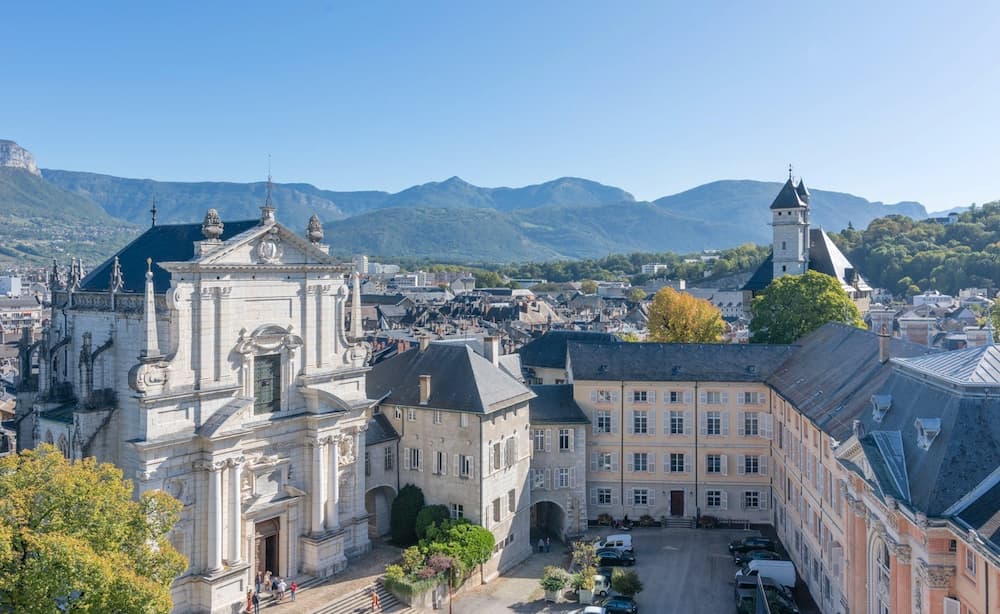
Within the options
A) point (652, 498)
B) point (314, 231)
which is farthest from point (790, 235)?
point (314, 231)

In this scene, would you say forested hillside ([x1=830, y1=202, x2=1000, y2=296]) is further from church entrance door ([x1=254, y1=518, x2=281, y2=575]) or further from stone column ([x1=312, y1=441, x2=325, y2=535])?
church entrance door ([x1=254, y1=518, x2=281, y2=575])

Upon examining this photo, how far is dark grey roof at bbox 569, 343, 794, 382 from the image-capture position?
180 feet

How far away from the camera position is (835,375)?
44.0 meters

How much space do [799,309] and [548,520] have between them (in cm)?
2883

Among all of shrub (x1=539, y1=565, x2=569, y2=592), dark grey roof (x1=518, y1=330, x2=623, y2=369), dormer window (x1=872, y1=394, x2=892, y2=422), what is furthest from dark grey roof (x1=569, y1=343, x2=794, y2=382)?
dormer window (x1=872, y1=394, x2=892, y2=422)

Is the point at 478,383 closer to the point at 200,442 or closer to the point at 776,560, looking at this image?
the point at 200,442

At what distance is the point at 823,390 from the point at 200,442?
1266 inches

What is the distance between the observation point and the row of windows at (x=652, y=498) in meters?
54.9

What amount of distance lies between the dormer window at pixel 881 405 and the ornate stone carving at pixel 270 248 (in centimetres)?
2788

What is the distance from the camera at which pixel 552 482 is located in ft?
172

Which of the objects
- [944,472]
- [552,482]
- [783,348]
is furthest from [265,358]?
[783,348]

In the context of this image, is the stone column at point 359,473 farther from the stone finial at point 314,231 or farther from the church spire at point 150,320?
the church spire at point 150,320

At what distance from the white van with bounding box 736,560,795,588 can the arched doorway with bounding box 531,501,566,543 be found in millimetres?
13312

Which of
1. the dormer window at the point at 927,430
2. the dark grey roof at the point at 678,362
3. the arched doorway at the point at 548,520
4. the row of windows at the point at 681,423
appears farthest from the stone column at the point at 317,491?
the dormer window at the point at 927,430
